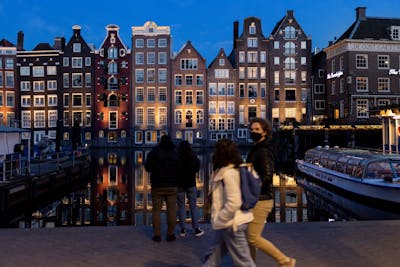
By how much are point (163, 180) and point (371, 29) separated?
60.0 meters

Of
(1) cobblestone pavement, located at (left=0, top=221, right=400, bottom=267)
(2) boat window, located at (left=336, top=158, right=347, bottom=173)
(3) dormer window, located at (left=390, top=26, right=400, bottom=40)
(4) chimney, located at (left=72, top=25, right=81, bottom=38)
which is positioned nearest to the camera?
(1) cobblestone pavement, located at (left=0, top=221, right=400, bottom=267)

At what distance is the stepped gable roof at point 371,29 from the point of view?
6069 cm

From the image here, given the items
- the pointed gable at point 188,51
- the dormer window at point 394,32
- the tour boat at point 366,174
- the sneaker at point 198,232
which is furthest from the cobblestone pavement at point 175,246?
the pointed gable at point 188,51

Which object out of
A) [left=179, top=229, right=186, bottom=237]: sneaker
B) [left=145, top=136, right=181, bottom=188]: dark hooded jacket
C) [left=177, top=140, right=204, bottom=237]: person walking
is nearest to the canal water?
[left=177, top=140, right=204, bottom=237]: person walking

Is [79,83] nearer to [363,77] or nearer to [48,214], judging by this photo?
[363,77]

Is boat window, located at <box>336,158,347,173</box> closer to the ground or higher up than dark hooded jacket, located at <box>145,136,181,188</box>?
closer to the ground

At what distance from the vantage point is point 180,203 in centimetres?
971

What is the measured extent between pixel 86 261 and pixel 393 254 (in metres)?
4.85

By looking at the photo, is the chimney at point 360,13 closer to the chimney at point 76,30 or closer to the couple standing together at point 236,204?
the chimney at point 76,30

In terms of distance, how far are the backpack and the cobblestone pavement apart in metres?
1.99

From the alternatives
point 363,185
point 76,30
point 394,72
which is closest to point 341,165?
point 363,185

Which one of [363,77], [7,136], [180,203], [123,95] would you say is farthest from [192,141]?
[180,203]

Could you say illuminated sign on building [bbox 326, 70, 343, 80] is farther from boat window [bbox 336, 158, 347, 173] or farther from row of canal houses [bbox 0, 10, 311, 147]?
boat window [bbox 336, 158, 347, 173]

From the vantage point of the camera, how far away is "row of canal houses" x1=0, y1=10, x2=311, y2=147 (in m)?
71.9
